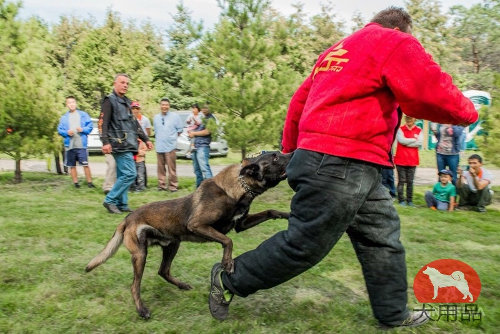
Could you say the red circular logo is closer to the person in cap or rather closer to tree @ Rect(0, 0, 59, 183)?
the person in cap

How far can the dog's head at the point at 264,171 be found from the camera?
346 centimetres

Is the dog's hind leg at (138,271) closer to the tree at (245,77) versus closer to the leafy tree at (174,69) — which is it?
the tree at (245,77)

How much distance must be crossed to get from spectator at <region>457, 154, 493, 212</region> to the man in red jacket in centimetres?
599

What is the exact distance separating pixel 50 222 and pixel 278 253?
4598 mm

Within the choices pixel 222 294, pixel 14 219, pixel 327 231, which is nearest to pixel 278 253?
A: pixel 327 231

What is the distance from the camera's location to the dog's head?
3457mm

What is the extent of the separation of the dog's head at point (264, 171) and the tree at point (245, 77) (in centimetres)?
516

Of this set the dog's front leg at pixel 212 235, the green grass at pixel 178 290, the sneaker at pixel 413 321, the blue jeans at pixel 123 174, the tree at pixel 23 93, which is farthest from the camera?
the tree at pixel 23 93

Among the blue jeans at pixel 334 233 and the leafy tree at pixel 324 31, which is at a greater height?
the leafy tree at pixel 324 31

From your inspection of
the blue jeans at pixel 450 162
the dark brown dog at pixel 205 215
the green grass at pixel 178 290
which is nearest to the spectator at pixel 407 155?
the blue jeans at pixel 450 162

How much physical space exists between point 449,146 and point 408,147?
1.01m

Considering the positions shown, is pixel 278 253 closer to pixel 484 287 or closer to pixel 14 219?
pixel 484 287

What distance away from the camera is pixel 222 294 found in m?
3.12

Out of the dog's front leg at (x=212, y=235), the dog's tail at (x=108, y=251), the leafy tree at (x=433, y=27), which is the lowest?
the dog's tail at (x=108, y=251)
